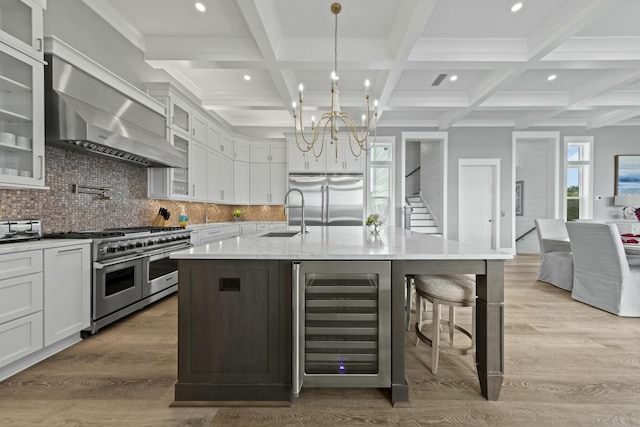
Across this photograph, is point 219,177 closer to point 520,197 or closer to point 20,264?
point 20,264

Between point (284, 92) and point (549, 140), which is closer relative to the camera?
point (284, 92)

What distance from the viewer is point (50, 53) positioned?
2410mm

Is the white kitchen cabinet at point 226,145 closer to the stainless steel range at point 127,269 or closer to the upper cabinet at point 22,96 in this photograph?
the stainless steel range at point 127,269

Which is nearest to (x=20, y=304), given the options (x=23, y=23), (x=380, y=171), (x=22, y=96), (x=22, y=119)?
(x=22, y=119)

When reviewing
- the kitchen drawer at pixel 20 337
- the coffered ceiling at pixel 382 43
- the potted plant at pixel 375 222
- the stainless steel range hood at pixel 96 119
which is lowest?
the kitchen drawer at pixel 20 337

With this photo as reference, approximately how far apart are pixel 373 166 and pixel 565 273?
3.81 metres

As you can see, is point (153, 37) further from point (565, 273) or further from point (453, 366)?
point (565, 273)

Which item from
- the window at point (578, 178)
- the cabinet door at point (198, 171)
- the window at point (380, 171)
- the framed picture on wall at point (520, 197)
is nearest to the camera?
the cabinet door at point (198, 171)

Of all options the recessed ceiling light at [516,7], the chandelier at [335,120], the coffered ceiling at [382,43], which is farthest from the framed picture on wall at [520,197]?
the recessed ceiling light at [516,7]

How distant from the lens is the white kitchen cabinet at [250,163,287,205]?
6457 millimetres

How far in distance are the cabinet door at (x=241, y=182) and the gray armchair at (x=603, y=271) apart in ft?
17.8

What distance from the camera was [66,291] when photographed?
229 cm

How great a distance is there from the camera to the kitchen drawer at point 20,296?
187 cm

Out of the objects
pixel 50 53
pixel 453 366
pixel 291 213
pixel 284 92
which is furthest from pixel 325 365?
pixel 291 213
